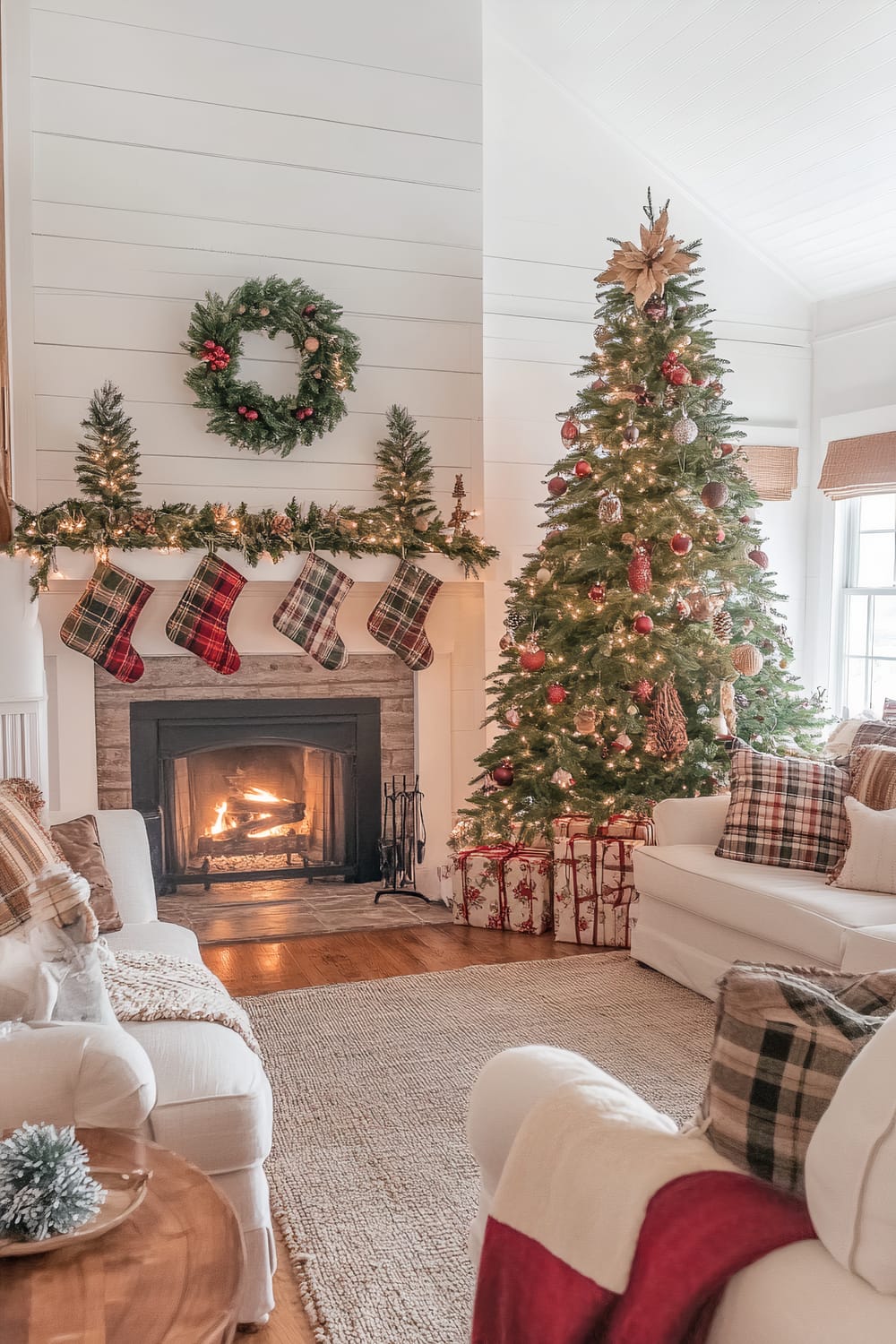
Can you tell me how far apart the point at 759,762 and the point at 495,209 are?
9.46ft

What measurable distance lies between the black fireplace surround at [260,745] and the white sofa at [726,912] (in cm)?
156

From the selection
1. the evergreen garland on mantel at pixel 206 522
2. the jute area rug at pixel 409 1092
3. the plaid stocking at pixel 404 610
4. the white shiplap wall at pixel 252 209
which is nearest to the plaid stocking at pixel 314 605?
the evergreen garland on mantel at pixel 206 522

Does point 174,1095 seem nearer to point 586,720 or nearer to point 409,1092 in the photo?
point 409,1092

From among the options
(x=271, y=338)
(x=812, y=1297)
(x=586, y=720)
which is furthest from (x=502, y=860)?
(x=812, y=1297)

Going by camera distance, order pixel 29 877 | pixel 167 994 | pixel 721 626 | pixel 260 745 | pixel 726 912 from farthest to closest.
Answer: pixel 260 745
pixel 721 626
pixel 726 912
pixel 29 877
pixel 167 994

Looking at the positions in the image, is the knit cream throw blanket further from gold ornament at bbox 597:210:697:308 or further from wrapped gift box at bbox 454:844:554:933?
gold ornament at bbox 597:210:697:308

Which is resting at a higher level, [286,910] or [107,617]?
[107,617]

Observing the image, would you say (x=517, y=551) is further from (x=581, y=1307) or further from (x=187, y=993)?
(x=581, y=1307)

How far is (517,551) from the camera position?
4906 mm

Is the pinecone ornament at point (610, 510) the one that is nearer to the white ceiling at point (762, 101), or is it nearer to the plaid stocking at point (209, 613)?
the plaid stocking at point (209, 613)

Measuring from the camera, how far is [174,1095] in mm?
1852

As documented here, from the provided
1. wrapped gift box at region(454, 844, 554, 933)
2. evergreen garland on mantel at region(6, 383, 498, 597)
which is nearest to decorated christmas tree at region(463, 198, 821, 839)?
wrapped gift box at region(454, 844, 554, 933)

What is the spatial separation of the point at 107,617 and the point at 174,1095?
2659mm

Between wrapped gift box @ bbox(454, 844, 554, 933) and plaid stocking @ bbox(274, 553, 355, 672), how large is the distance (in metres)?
1.03
